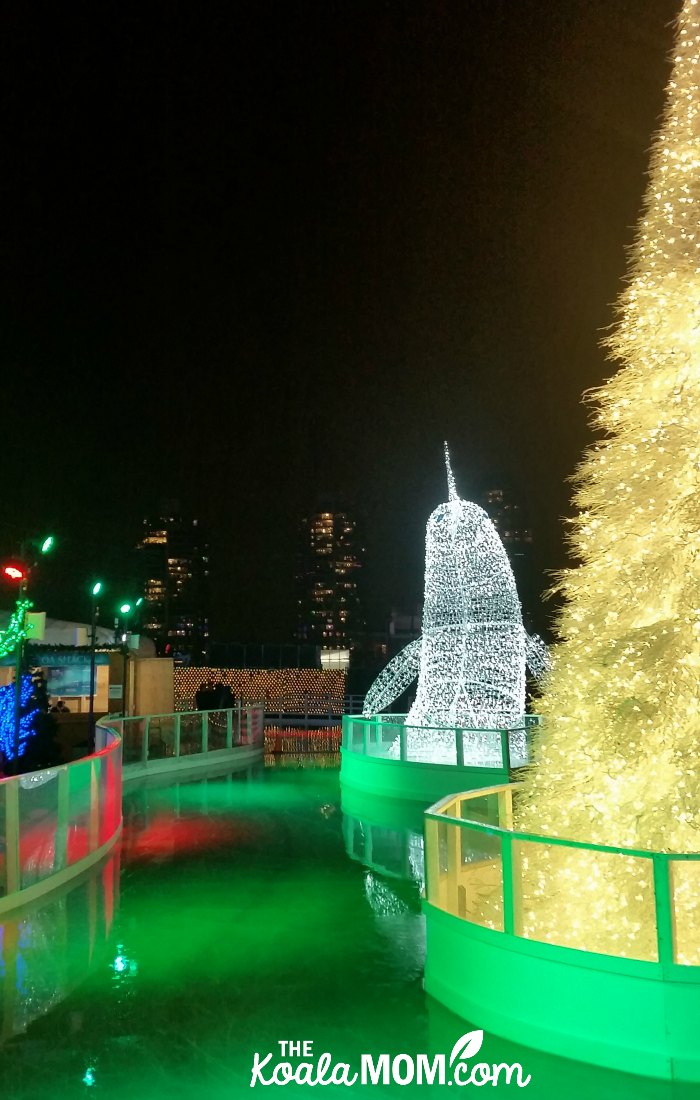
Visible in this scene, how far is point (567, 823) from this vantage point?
5.74 meters

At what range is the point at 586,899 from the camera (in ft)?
17.3

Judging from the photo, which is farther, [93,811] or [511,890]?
[93,811]

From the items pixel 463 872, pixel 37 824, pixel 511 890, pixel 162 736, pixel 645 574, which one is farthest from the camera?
pixel 162 736

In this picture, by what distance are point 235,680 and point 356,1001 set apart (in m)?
32.3

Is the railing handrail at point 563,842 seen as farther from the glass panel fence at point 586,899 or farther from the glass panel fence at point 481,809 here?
the glass panel fence at point 481,809

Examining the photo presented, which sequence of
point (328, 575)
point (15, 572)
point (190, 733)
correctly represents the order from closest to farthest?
point (15, 572) → point (190, 733) → point (328, 575)

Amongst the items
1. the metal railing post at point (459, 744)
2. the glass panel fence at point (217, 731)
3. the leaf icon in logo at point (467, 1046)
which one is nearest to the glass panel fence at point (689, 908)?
the leaf icon in logo at point (467, 1046)

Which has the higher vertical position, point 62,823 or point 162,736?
point 162,736

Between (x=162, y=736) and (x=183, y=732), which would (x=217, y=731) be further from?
(x=162, y=736)

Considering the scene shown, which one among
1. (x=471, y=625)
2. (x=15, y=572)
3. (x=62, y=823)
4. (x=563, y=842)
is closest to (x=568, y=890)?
(x=563, y=842)

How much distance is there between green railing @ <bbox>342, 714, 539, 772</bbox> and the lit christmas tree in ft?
26.9

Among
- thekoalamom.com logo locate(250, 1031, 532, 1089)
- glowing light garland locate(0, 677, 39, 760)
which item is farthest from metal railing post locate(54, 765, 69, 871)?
glowing light garland locate(0, 677, 39, 760)

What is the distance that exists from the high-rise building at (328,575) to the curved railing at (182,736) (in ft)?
488

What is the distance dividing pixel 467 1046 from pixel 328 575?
17995 centimetres
